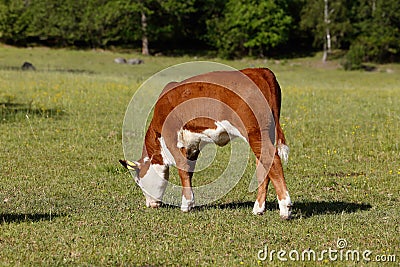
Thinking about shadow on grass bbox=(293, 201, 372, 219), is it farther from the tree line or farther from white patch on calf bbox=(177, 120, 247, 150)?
the tree line

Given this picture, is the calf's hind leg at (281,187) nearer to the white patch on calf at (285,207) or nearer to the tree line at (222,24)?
the white patch on calf at (285,207)

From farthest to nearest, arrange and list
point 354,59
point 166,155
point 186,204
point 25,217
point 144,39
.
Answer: point 144,39, point 354,59, point 166,155, point 186,204, point 25,217

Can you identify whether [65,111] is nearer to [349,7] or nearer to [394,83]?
[394,83]

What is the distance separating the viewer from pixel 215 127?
29.9ft

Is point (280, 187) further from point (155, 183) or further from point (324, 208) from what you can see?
point (155, 183)

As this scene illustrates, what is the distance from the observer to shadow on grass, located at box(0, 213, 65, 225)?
28.7ft

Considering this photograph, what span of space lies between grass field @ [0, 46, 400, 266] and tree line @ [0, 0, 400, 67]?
39.4 meters

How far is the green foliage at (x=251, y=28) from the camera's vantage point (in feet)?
211

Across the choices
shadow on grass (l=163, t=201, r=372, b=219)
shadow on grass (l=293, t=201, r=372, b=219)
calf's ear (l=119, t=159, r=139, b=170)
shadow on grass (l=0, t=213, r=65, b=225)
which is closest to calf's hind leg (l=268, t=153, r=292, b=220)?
shadow on grass (l=293, t=201, r=372, b=219)

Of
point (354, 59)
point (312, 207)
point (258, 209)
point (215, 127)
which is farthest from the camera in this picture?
point (354, 59)

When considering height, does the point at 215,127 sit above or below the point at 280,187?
above

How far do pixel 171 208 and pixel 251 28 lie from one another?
56.9m

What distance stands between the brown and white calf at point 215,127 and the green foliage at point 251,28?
179 feet

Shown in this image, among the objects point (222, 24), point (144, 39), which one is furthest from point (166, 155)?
point (222, 24)
